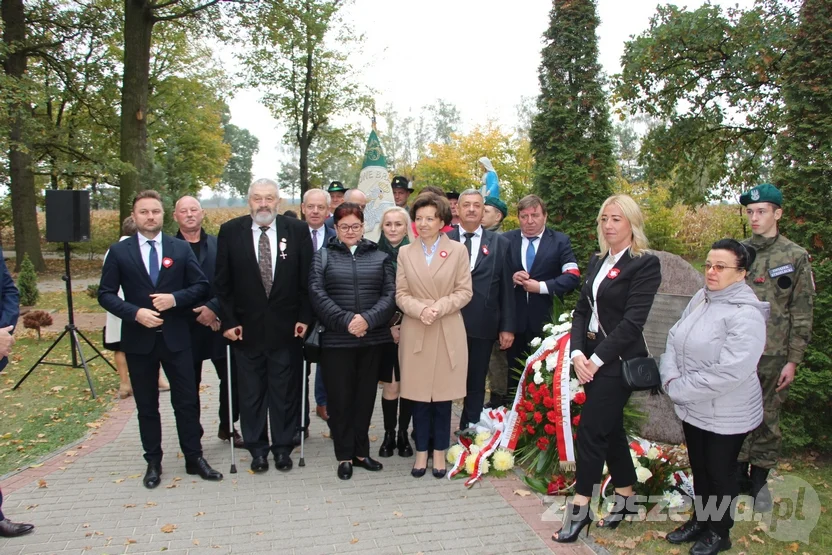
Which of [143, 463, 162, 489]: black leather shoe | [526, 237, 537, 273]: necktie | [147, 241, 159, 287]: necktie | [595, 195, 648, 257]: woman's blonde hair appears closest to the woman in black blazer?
[595, 195, 648, 257]: woman's blonde hair

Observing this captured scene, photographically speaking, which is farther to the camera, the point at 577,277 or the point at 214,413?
the point at 214,413

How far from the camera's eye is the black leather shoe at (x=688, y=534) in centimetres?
377

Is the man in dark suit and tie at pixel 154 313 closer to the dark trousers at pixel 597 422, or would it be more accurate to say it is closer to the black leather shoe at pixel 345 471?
the black leather shoe at pixel 345 471

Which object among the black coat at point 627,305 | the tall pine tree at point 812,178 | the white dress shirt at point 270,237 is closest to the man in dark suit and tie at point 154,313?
the white dress shirt at point 270,237

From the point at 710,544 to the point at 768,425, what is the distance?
113 cm

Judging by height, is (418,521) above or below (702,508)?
below

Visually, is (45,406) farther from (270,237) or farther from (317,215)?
(270,237)

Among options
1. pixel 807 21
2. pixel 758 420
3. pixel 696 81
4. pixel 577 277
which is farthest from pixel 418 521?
pixel 696 81

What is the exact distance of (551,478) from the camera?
4648mm

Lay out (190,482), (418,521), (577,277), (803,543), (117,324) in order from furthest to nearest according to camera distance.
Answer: (117,324), (577,277), (190,482), (418,521), (803,543)

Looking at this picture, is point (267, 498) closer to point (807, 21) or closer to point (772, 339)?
point (772, 339)

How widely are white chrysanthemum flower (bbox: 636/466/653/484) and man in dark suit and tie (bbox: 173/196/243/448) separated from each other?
10.8 feet

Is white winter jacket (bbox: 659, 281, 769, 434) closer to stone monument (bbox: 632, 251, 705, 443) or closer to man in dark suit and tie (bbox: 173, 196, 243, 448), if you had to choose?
stone monument (bbox: 632, 251, 705, 443)

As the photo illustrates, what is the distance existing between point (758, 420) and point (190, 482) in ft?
13.6
